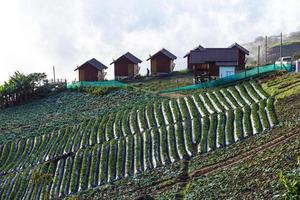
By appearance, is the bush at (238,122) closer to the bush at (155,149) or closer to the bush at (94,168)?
the bush at (155,149)

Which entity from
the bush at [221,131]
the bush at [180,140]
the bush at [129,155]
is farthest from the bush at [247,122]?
the bush at [129,155]

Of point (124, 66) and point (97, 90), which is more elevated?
point (124, 66)

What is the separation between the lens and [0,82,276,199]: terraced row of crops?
41625 millimetres

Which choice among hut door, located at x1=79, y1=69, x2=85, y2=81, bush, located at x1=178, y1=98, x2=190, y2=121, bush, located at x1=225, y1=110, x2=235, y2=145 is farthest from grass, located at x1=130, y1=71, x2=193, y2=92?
bush, located at x1=225, y1=110, x2=235, y2=145

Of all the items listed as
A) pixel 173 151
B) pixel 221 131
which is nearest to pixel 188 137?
pixel 173 151

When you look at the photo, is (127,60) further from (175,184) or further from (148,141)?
(175,184)

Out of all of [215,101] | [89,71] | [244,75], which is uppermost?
[89,71]

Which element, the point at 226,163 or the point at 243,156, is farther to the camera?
the point at 243,156

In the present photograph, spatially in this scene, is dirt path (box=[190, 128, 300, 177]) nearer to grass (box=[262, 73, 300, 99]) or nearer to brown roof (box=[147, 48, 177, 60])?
grass (box=[262, 73, 300, 99])

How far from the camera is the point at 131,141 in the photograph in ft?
152

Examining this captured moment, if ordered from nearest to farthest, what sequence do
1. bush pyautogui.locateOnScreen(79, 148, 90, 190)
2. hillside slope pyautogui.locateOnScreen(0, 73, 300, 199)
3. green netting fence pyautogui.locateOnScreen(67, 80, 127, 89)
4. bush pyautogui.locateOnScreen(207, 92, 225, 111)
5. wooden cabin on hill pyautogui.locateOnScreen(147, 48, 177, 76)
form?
hillside slope pyautogui.locateOnScreen(0, 73, 300, 199)
bush pyautogui.locateOnScreen(79, 148, 90, 190)
bush pyautogui.locateOnScreen(207, 92, 225, 111)
green netting fence pyautogui.locateOnScreen(67, 80, 127, 89)
wooden cabin on hill pyautogui.locateOnScreen(147, 48, 177, 76)

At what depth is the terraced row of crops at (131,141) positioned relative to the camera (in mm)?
41625

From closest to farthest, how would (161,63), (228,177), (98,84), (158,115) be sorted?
1. (228,177)
2. (158,115)
3. (98,84)
4. (161,63)

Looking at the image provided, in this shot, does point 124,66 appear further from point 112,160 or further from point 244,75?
point 112,160
